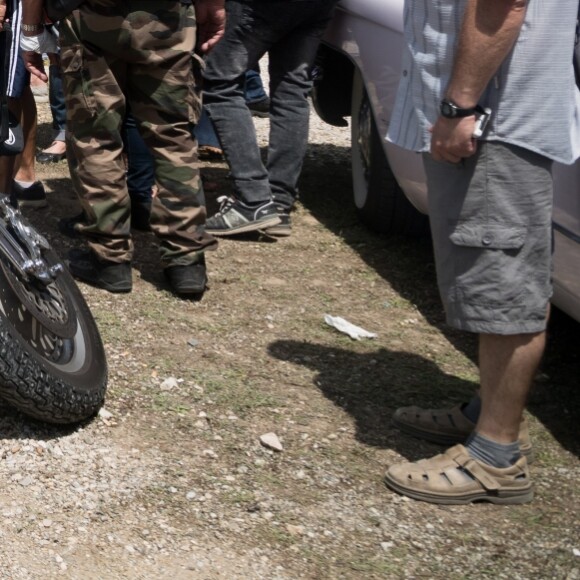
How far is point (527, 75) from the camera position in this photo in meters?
3.00

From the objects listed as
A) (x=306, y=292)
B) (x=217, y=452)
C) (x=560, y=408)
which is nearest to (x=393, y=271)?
(x=306, y=292)

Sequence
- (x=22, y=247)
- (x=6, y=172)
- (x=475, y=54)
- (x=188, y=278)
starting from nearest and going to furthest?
(x=475, y=54) < (x=22, y=247) < (x=188, y=278) < (x=6, y=172)

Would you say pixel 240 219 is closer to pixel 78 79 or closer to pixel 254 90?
pixel 78 79

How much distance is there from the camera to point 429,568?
305cm

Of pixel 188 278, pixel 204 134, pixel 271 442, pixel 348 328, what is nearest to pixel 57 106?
pixel 204 134

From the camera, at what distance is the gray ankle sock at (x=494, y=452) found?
11.1 feet

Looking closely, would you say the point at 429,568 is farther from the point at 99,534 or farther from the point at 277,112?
the point at 277,112

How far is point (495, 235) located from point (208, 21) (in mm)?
1933

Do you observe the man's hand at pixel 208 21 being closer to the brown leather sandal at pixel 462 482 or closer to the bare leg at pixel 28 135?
the bare leg at pixel 28 135

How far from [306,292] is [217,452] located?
5.02 feet

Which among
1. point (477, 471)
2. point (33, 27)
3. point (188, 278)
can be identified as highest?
point (33, 27)

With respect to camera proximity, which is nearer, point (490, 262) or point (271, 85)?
point (490, 262)

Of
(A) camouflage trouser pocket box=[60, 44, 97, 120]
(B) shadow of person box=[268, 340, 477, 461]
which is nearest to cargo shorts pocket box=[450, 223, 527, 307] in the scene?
(B) shadow of person box=[268, 340, 477, 461]

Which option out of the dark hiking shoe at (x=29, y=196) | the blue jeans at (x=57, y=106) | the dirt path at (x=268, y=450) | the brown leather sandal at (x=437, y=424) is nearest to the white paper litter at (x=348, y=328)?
the dirt path at (x=268, y=450)
